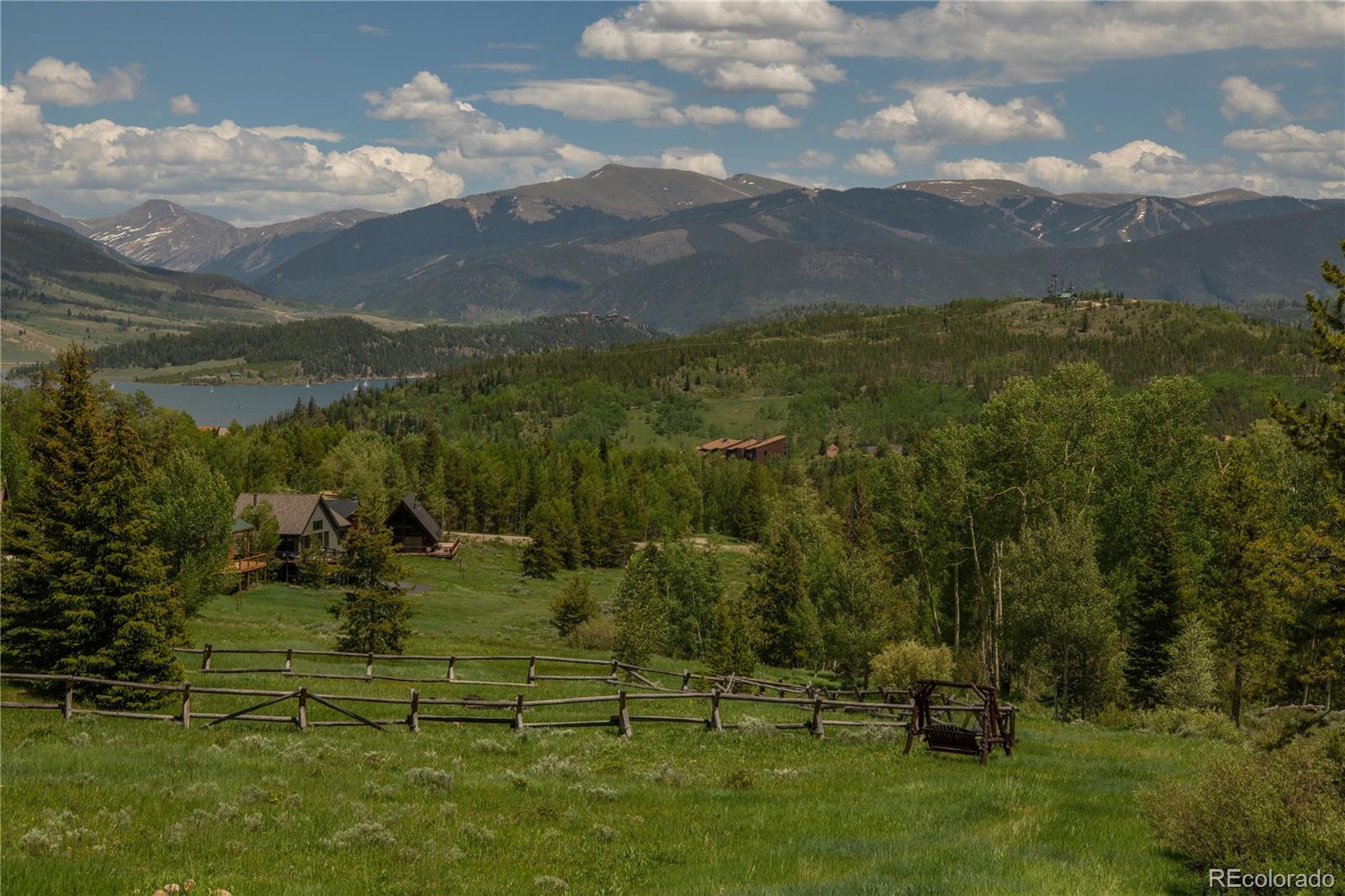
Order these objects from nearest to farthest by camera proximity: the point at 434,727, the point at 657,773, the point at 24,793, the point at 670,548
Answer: the point at 24,793
the point at 657,773
the point at 434,727
the point at 670,548

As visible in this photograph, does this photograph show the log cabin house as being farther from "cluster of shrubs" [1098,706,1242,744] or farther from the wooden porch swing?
the wooden porch swing

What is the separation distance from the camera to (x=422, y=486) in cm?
15950

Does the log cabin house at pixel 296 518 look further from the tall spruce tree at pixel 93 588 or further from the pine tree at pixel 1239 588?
the pine tree at pixel 1239 588

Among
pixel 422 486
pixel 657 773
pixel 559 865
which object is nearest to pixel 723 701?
pixel 657 773

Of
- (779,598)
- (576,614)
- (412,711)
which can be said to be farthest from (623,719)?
(779,598)

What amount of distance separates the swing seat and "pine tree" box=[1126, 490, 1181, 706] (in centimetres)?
3524

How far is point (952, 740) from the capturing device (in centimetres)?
2822

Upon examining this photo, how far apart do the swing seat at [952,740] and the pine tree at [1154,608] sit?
35236 millimetres

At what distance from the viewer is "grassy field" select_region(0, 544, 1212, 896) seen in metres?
15.7

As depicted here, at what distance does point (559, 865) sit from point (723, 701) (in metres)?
23.8

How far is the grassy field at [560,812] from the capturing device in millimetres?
15656

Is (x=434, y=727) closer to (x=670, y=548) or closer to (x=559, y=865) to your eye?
(x=559, y=865)

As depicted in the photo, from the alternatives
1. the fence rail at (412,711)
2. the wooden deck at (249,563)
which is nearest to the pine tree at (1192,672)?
the fence rail at (412,711)

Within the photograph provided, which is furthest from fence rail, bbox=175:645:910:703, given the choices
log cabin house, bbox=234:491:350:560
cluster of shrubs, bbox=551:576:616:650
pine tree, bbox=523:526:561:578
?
pine tree, bbox=523:526:561:578
